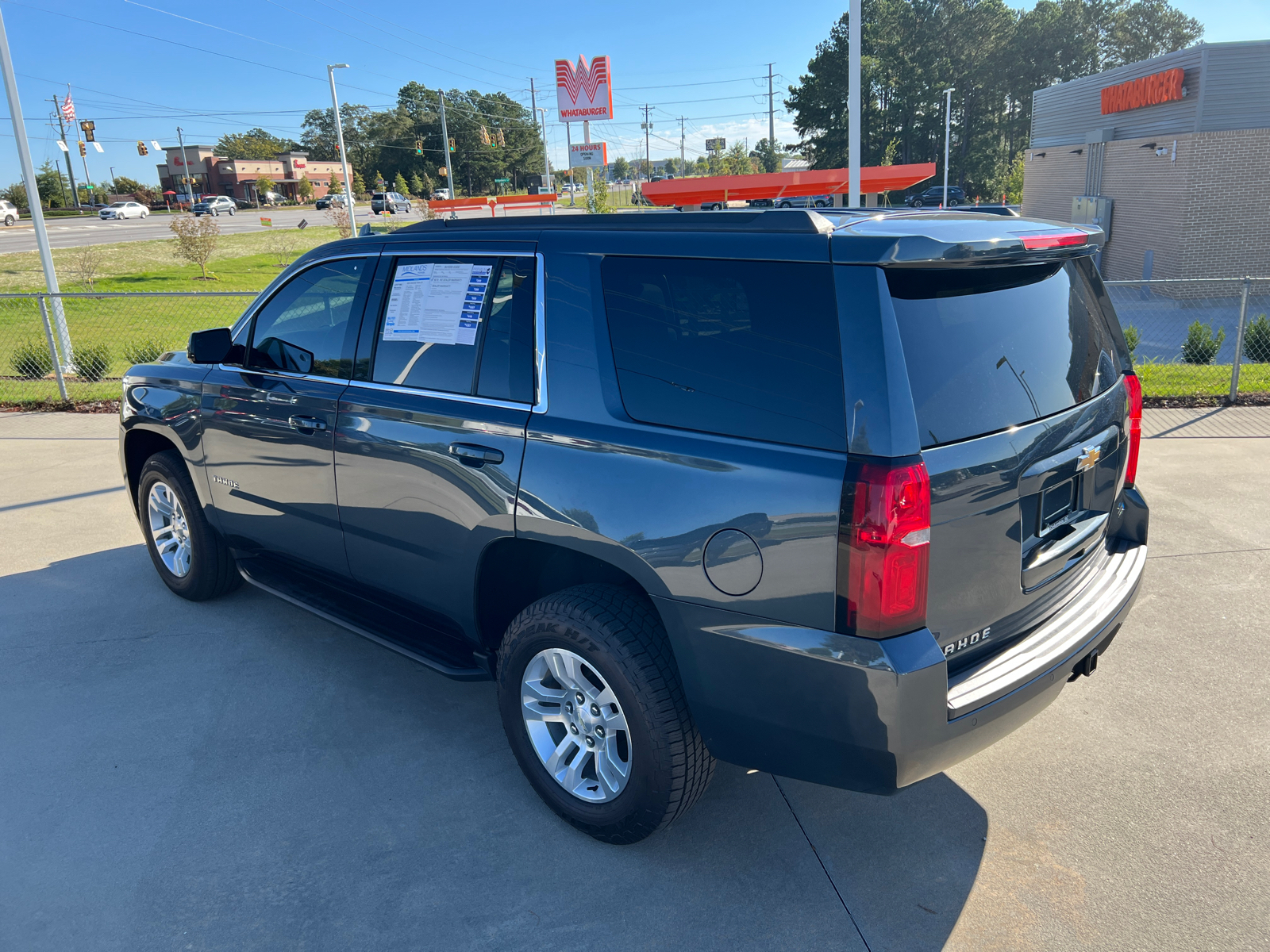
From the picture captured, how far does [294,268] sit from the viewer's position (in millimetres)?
4199

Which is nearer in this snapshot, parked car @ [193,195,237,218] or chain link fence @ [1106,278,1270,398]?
chain link fence @ [1106,278,1270,398]

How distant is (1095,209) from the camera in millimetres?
25703

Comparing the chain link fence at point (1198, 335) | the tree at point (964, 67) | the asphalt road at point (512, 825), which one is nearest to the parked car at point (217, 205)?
the tree at point (964, 67)

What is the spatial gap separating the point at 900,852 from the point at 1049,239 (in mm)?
2009

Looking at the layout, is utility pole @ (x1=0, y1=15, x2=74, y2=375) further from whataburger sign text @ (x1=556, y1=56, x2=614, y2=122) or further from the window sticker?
whataburger sign text @ (x1=556, y1=56, x2=614, y2=122)

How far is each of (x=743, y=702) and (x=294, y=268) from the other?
2.95 meters

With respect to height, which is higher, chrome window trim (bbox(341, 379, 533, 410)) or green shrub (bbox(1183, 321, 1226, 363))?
chrome window trim (bbox(341, 379, 533, 410))

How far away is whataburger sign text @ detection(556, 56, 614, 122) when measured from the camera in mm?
37094

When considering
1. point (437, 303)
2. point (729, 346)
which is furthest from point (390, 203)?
point (729, 346)

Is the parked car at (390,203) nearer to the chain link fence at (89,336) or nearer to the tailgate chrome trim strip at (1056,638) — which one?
the chain link fence at (89,336)

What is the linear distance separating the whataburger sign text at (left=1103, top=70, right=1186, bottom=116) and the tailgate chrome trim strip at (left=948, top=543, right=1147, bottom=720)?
23406 millimetres

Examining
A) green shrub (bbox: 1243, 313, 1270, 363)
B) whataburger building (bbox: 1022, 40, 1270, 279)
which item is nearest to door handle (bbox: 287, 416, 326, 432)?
green shrub (bbox: 1243, 313, 1270, 363)

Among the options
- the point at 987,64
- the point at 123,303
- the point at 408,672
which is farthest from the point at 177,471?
the point at 987,64

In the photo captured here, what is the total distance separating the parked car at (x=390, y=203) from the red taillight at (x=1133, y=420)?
6334 centimetres
